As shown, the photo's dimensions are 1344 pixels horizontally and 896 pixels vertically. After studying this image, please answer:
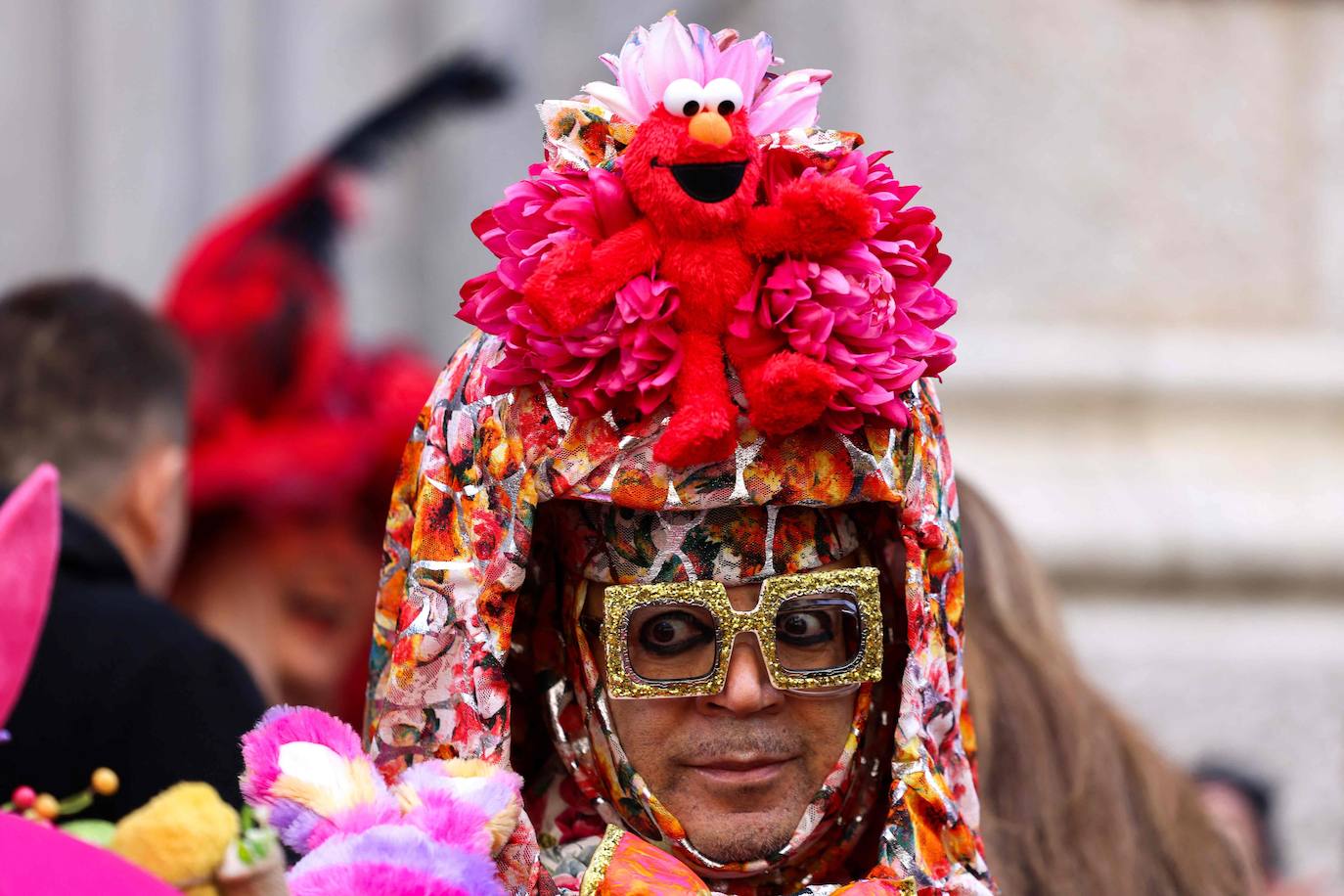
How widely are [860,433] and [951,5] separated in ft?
10.0

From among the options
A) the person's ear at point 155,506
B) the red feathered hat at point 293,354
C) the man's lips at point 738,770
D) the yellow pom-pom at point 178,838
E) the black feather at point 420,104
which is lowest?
the man's lips at point 738,770

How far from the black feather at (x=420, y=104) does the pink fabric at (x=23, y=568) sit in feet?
9.95

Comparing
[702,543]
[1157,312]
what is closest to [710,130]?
[702,543]

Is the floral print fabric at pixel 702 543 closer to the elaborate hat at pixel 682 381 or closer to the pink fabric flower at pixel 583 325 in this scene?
the elaborate hat at pixel 682 381

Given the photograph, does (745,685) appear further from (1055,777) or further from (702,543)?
(1055,777)

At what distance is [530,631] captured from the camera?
243 centimetres

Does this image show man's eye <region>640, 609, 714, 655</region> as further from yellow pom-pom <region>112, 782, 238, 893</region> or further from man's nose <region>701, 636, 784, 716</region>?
yellow pom-pom <region>112, 782, 238, 893</region>

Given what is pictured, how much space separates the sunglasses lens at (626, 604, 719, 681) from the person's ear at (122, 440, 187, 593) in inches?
51.8

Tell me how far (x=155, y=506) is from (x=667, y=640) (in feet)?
4.48

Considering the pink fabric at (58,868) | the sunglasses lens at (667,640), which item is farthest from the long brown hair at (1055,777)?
the pink fabric at (58,868)

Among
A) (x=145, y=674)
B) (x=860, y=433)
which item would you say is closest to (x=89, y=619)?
(x=145, y=674)

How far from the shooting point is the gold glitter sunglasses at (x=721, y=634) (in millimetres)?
2230

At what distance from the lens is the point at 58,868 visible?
1630 mm

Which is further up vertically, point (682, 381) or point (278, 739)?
point (682, 381)
